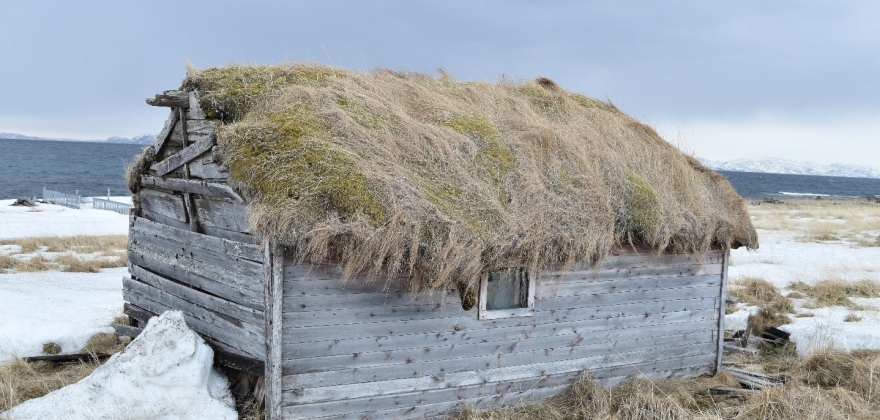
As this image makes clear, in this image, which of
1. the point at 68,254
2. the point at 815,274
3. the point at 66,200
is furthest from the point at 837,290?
the point at 66,200

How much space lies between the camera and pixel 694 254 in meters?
10.2

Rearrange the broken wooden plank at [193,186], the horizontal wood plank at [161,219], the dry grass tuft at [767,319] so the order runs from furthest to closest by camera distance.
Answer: the dry grass tuft at [767,319], the horizontal wood plank at [161,219], the broken wooden plank at [193,186]

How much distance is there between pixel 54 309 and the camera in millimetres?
12586

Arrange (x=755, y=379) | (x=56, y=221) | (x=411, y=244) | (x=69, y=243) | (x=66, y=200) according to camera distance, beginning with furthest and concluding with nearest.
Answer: (x=66, y=200) → (x=56, y=221) → (x=69, y=243) → (x=755, y=379) → (x=411, y=244)

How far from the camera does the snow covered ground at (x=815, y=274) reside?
464 inches

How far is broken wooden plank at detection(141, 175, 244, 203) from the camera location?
778cm

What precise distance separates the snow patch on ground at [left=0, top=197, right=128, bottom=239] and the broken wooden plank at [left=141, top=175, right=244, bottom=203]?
16.8 m

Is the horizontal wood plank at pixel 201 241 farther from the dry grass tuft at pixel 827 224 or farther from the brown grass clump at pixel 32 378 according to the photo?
the dry grass tuft at pixel 827 224

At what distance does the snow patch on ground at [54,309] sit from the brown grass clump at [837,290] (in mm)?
14509

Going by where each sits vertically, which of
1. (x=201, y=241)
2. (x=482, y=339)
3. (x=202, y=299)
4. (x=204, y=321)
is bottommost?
(x=482, y=339)

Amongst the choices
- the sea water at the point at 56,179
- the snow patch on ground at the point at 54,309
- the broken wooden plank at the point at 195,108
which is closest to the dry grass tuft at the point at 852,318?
the broken wooden plank at the point at 195,108

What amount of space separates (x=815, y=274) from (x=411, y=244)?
15.4 m

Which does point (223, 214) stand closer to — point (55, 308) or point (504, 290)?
point (504, 290)

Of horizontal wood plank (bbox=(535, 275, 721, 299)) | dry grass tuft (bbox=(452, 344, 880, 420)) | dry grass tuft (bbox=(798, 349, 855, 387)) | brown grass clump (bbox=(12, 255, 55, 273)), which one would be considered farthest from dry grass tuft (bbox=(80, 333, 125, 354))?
dry grass tuft (bbox=(798, 349, 855, 387))
